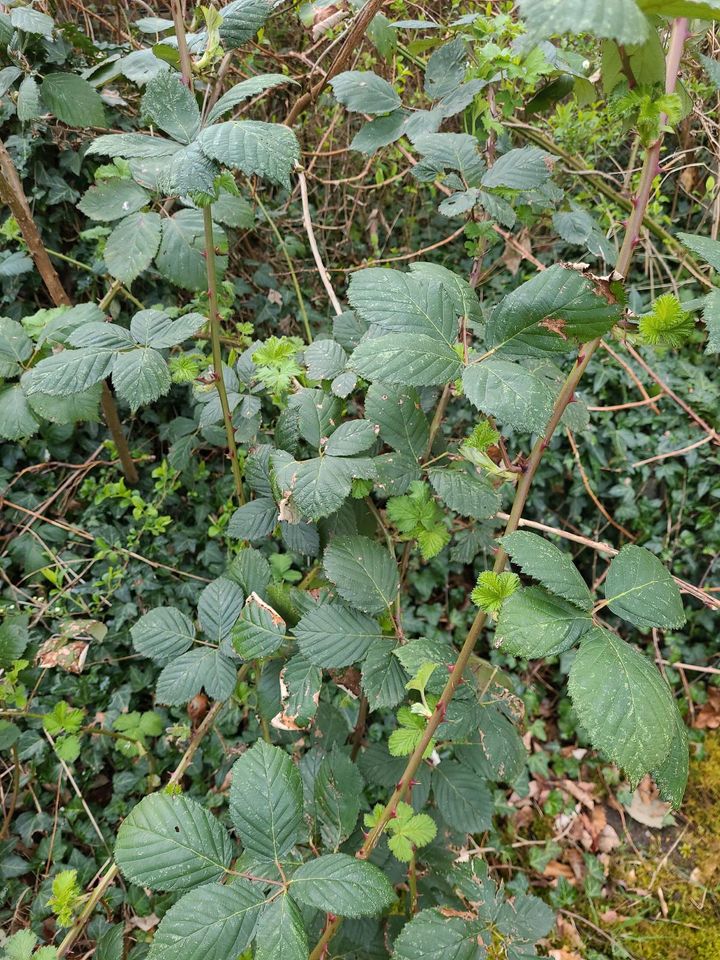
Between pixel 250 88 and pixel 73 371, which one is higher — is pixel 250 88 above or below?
above

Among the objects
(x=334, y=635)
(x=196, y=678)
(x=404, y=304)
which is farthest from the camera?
(x=196, y=678)

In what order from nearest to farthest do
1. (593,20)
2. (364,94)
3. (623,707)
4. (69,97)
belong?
(593,20), (623,707), (364,94), (69,97)

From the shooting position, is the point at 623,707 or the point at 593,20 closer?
the point at 593,20

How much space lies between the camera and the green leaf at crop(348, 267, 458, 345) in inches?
26.5

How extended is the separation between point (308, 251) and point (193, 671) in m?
1.87

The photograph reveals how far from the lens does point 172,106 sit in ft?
2.72

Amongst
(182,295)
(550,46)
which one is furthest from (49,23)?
(550,46)

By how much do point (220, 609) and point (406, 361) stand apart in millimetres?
655

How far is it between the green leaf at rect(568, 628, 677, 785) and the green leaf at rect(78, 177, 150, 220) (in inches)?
51.9

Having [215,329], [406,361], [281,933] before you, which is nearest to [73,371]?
[215,329]

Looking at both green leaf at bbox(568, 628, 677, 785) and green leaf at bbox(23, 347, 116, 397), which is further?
green leaf at bbox(23, 347, 116, 397)

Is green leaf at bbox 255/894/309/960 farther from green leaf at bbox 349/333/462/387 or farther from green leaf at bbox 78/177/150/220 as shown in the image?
green leaf at bbox 78/177/150/220

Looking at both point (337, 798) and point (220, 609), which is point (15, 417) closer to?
point (220, 609)

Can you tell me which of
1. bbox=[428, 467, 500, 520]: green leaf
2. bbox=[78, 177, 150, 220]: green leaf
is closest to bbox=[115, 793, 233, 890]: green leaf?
bbox=[428, 467, 500, 520]: green leaf
